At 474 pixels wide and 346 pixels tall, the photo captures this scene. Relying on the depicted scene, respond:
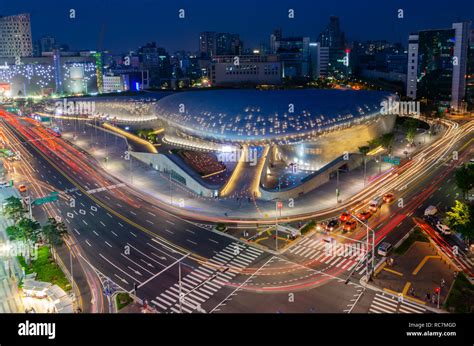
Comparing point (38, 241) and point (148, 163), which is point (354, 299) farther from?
point (148, 163)

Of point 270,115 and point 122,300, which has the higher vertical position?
point 270,115

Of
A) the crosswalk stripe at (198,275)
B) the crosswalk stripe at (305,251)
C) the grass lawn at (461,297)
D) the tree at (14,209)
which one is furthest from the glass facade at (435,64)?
the tree at (14,209)

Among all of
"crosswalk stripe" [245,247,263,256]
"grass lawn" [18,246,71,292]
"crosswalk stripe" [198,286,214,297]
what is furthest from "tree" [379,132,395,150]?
"grass lawn" [18,246,71,292]

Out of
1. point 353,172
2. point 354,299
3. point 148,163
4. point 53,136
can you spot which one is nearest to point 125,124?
point 53,136

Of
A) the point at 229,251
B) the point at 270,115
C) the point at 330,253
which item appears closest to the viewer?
the point at 330,253

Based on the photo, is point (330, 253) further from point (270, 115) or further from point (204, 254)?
point (270, 115)

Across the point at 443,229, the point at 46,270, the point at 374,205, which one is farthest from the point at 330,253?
the point at 46,270

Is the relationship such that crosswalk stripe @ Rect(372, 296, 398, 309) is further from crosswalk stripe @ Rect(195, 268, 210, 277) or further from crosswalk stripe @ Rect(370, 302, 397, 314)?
crosswalk stripe @ Rect(195, 268, 210, 277)
